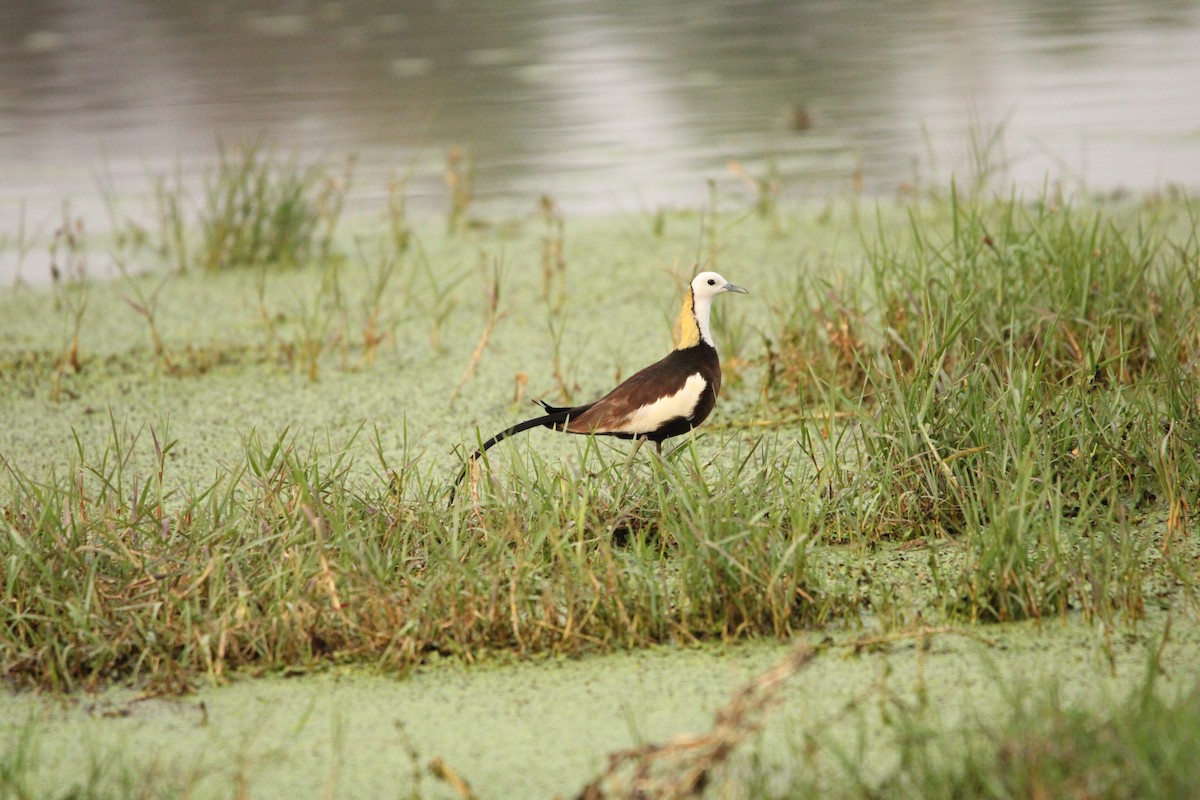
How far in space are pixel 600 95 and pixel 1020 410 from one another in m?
7.63

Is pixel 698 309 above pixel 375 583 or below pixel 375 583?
above

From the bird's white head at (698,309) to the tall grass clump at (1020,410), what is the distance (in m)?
→ 0.31

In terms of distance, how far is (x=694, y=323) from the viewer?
11.3 ft

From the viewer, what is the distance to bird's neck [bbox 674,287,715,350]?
11.2ft

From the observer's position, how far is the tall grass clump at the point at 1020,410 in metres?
2.79

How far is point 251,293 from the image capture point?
602cm

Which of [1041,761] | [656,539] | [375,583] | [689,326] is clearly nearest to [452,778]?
[375,583]

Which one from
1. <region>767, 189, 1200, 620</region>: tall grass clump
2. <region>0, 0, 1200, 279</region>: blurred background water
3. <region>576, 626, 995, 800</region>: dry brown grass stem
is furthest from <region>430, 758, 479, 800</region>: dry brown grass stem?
<region>0, 0, 1200, 279</region>: blurred background water

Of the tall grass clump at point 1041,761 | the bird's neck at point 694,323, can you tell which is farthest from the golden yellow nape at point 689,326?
the tall grass clump at point 1041,761

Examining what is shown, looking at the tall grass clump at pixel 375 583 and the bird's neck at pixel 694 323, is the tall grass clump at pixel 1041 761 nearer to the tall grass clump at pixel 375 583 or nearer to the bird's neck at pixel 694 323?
the tall grass clump at pixel 375 583

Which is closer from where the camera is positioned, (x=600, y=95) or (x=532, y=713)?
(x=532, y=713)

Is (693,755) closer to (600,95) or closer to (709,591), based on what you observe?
(709,591)

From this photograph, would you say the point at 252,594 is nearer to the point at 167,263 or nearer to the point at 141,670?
the point at 141,670

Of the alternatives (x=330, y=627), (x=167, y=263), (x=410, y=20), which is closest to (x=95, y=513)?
(x=330, y=627)
